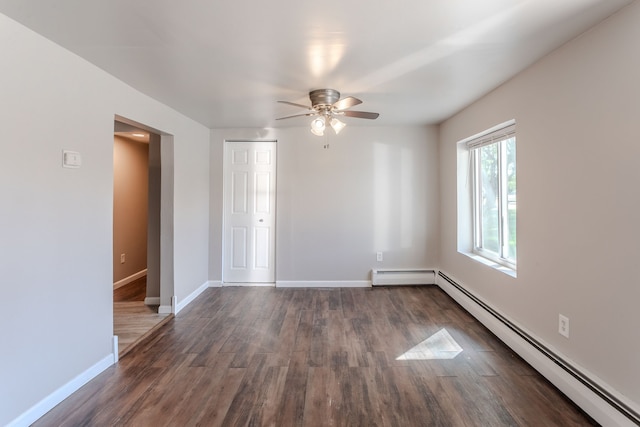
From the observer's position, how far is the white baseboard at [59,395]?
180 centimetres

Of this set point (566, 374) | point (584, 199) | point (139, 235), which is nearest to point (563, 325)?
point (566, 374)

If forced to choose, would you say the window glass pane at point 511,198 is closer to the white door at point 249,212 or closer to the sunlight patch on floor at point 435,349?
the sunlight patch on floor at point 435,349

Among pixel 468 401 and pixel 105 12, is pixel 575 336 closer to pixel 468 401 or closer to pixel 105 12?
pixel 468 401

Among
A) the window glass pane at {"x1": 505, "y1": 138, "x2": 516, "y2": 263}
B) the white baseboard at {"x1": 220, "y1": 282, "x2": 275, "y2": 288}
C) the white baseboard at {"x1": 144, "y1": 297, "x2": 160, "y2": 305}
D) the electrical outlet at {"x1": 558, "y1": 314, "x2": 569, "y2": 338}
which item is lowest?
the white baseboard at {"x1": 144, "y1": 297, "x2": 160, "y2": 305}

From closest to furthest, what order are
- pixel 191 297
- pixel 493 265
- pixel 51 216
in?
pixel 51 216 < pixel 493 265 < pixel 191 297

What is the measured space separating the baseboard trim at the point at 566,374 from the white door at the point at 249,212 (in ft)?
9.35

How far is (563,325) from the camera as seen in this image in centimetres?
216

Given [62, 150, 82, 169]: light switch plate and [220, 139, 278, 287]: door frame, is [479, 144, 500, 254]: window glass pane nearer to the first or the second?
[220, 139, 278, 287]: door frame

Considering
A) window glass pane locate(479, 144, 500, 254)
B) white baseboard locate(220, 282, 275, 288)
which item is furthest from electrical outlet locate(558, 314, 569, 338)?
white baseboard locate(220, 282, 275, 288)

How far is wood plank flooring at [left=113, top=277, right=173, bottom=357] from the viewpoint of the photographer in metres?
2.88

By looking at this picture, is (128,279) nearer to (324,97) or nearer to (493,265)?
(324,97)

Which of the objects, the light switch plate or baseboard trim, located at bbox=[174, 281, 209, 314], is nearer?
the light switch plate

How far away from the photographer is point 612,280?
1.79 m

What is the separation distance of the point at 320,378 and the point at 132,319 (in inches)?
88.8
